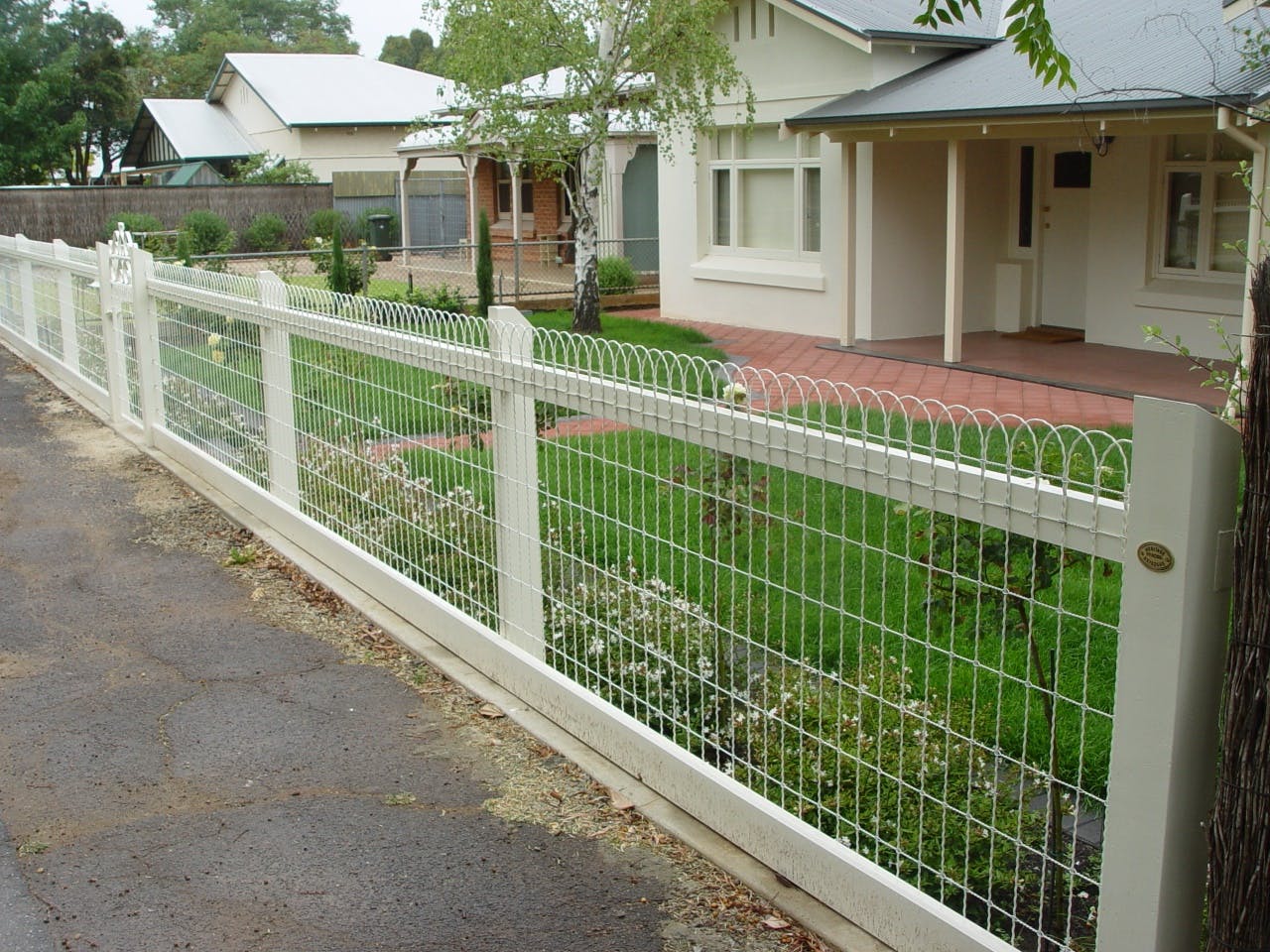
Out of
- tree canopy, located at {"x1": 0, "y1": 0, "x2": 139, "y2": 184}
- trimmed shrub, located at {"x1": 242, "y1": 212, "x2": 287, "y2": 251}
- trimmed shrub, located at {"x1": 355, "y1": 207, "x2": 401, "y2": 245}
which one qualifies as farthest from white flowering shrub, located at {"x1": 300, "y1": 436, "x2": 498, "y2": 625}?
tree canopy, located at {"x1": 0, "y1": 0, "x2": 139, "y2": 184}

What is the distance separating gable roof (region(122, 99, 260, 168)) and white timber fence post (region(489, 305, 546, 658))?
43.8m

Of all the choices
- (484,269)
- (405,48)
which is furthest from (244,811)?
(405,48)

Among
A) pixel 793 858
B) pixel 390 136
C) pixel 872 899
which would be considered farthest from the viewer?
pixel 390 136

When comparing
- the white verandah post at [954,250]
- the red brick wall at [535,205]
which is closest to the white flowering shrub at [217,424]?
the white verandah post at [954,250]

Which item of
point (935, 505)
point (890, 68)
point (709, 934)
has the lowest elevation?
point (709, 934)

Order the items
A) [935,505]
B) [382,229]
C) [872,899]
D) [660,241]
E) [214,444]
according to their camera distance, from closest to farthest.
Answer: [935,505] → [872,899] → [214,444] → [660,241] → [382,229]

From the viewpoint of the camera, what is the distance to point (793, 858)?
4.02m

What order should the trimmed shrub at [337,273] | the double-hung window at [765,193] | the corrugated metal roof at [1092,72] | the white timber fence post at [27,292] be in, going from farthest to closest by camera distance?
1. the trimmed shrub at [337,273]
2. the double-hung window at [765,193]
3. the white timber fence post at [27,292]
4. the corrugated metal roof at [1092,72]

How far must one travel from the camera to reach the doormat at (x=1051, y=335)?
51.3 ft

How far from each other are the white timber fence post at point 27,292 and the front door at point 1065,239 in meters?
11.2

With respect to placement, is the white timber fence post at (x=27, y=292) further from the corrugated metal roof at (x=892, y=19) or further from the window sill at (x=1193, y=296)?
the window sill at (x=1193, y=296)

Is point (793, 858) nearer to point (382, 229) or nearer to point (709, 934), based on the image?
point (709, 934)

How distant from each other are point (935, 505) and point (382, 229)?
34.1m

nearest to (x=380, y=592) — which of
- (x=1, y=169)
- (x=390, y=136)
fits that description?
(x=390, y=136)
